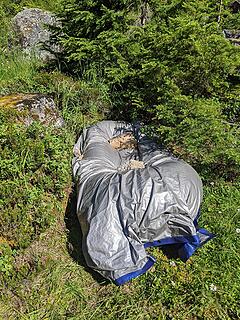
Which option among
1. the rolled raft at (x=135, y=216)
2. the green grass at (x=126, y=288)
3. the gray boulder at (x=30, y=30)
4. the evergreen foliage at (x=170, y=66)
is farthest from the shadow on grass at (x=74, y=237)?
the gray boulder at (x=30, y=30)

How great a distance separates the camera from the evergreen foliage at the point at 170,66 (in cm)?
316

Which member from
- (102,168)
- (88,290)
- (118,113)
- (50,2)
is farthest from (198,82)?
(50,2)

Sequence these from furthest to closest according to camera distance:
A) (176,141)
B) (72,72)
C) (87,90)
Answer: (72,72), (87,90), (176,141)

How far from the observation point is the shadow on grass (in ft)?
8.35

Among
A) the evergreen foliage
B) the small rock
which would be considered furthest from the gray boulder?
the small rock

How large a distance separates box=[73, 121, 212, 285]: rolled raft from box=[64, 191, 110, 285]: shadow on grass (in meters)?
0.13

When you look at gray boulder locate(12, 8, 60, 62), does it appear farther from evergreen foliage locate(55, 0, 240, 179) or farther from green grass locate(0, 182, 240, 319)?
green grass locate(0, 182, 240, 319)

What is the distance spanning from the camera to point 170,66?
3.52 meters

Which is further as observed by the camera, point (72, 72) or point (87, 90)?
point (72, 72)

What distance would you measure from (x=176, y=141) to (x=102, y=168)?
2.91ft

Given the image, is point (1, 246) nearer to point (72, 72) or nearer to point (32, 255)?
point (32, 255)

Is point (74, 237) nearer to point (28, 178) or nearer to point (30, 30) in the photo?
point (28, 178)

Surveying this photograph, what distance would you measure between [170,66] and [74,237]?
2.15 m

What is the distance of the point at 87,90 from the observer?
405 cm
